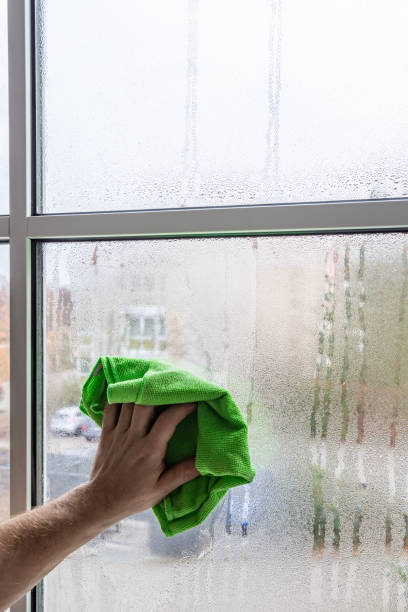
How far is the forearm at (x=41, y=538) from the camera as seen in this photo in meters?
0.79

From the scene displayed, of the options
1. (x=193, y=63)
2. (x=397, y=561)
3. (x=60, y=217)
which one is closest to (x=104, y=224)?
(x=60, y=217)

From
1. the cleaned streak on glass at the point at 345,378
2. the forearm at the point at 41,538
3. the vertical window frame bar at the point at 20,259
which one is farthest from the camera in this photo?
the vertical window frame bar at the point at 20,259

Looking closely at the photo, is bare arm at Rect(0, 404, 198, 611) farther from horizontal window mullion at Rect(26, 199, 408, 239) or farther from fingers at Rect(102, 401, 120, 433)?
horizontal window mullion at Rect(26, 199, 408, 239)

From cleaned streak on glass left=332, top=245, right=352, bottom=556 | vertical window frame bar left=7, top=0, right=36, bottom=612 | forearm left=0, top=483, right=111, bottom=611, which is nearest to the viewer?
forearm left=0, top=483, right=111, bottom=611

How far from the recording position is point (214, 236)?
0.96 meters

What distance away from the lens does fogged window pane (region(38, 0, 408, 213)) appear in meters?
0.87

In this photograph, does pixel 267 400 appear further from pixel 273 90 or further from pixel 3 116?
pixel 3 116

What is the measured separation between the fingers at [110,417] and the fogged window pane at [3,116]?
487mm

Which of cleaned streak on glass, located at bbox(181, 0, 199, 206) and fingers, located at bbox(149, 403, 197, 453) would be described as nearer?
fingers, located at bbox(149, 403, 197, 453)

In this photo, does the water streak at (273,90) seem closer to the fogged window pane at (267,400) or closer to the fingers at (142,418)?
the fogged window pane at (267,400)

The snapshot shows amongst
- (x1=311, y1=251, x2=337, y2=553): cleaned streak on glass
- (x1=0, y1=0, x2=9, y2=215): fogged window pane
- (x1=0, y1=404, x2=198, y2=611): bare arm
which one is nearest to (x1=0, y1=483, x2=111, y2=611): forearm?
(x1=0, y1=404, x2=198, y2=611): bare arm

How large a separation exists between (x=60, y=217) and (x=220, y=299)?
35 centimetres

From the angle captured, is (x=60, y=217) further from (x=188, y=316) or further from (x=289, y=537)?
(x=289, y=537)

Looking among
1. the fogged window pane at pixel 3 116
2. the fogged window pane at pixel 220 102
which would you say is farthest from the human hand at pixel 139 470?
the fogged window pane at pixel 3 116
